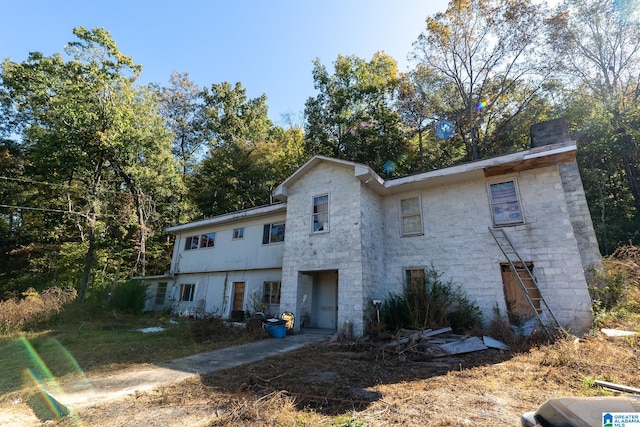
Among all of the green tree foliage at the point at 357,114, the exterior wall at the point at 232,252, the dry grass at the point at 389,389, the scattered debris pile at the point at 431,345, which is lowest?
the dry grass at the point at 389,389

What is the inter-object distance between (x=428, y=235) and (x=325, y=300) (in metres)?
4.88

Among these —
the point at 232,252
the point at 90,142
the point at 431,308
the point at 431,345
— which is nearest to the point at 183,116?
the point at 90,142

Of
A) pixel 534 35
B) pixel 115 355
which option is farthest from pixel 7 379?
pixel 534 35

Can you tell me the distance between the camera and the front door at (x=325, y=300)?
39.3 feet

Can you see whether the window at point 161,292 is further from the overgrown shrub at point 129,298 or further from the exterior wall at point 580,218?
the exterior wall at point 580,218

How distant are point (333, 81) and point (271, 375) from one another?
22.7 metres

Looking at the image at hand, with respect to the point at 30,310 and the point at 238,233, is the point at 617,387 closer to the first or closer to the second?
the point at 238,233

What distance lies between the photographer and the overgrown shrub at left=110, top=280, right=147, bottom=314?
16.4 metres

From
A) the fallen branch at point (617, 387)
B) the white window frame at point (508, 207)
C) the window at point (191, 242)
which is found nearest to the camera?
the fallen branch at point (617, 387)

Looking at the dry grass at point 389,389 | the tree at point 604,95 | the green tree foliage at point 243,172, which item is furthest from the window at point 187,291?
the tree at point 604,95

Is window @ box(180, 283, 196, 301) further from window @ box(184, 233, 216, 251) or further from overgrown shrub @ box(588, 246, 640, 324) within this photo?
overgrown shrub @ box(588, 246, 640, 324)

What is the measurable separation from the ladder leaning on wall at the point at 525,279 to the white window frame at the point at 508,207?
349mm

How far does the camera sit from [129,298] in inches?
655

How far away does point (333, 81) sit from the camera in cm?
2380
